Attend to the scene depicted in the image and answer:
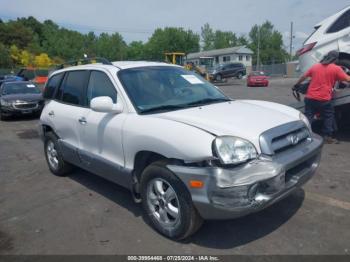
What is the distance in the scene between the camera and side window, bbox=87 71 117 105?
4152mm

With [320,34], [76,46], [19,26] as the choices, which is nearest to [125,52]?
[76,46]

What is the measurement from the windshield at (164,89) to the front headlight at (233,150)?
1023mm

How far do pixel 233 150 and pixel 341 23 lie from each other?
5.79m

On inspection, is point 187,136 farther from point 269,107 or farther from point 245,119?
point 269,107

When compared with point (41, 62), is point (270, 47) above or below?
above

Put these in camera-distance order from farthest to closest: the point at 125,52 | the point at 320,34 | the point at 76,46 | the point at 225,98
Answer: the point at 125,52 → the point at 76,46 → the point at 320,34 → the point at 225,98

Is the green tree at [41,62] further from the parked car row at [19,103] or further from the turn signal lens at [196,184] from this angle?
the turn signal lens at [196,184]

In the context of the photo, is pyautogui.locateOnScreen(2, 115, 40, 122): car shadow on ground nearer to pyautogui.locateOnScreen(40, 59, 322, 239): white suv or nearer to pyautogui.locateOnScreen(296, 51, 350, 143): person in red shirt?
pyautogui.locateOnScreen(40, 59, 322, 239): white suv

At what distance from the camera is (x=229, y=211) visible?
2924mm

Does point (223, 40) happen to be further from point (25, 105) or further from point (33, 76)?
point (25, 105)

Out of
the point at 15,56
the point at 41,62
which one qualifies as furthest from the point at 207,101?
the point at 15,56

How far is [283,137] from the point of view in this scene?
3.34 m

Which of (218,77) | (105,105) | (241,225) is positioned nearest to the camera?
(241,225)

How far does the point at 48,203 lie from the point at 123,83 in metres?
1.99
